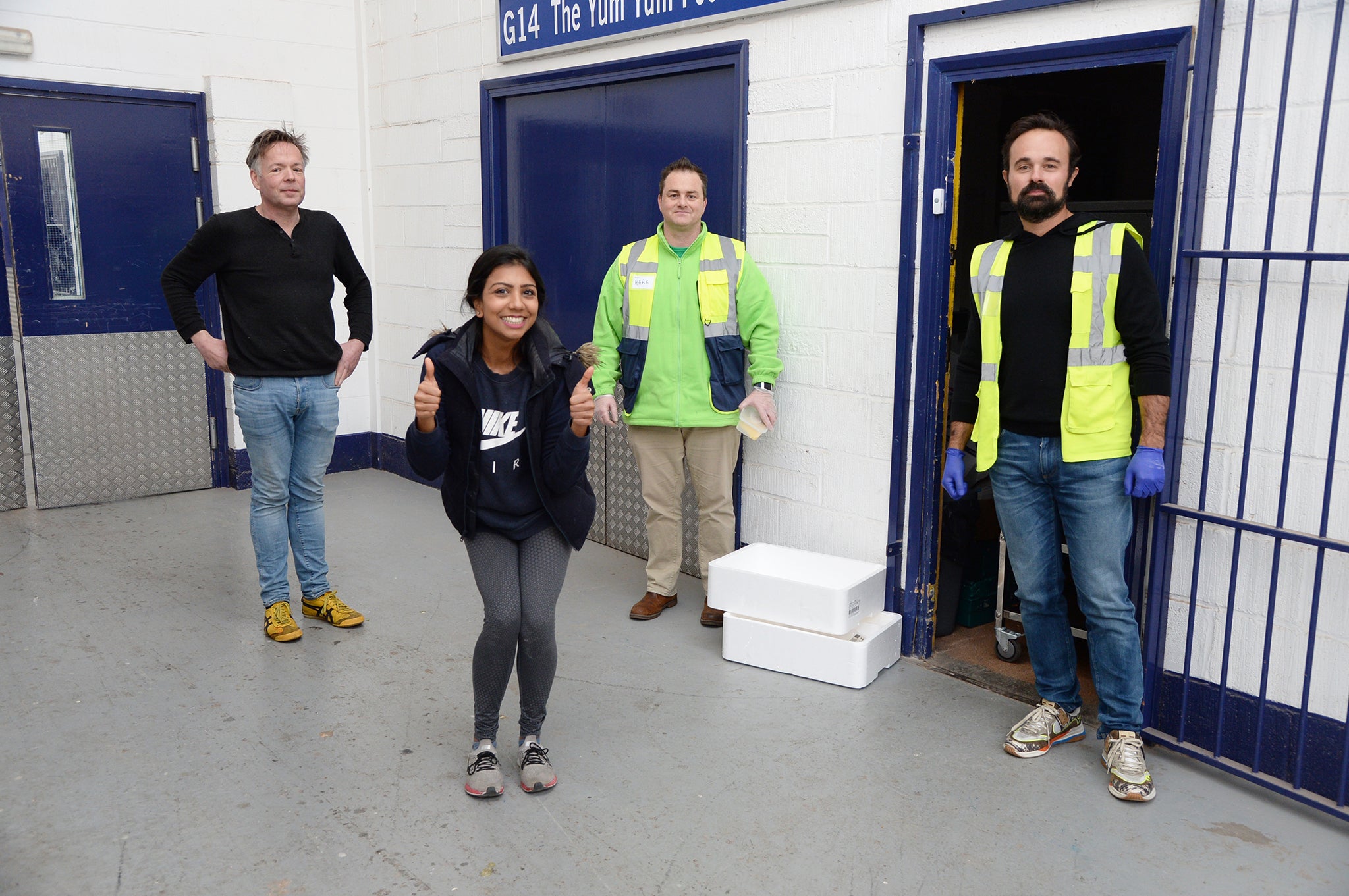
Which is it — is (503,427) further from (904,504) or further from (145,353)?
(145,353)

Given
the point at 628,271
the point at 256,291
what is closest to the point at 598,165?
the point at 628,271

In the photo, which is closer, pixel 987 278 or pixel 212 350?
pixel 987 278

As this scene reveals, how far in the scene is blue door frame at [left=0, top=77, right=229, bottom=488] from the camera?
577 cm

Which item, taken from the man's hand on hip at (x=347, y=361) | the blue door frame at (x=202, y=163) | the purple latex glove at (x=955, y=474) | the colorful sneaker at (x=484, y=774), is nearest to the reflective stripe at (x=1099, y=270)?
the purple latex glove at (x=955, y=474)

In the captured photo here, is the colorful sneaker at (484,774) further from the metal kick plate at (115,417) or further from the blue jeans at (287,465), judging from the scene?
the metal kick plate at (115,417)

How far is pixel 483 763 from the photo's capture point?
3.06 m

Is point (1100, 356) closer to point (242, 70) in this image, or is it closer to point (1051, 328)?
point (1051, 328)

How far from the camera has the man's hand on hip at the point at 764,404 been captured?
13.9 ft

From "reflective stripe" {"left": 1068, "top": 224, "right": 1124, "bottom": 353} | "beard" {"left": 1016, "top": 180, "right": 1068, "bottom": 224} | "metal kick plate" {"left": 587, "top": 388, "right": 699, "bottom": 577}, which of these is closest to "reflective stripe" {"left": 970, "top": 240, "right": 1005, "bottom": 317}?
"beard" {"left": 1016, "top": 180, "right": 1068, "bottom": 224}

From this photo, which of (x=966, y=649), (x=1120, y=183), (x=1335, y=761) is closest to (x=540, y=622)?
(x=966, y=649)

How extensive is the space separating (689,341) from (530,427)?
4.88ft

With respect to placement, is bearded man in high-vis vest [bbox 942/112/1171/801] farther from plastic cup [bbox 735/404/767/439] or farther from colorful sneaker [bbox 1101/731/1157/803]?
plastic cup [bbox 735/404/767/439]

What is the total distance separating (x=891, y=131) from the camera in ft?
12.8

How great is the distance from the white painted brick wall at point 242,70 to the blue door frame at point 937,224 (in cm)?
420
